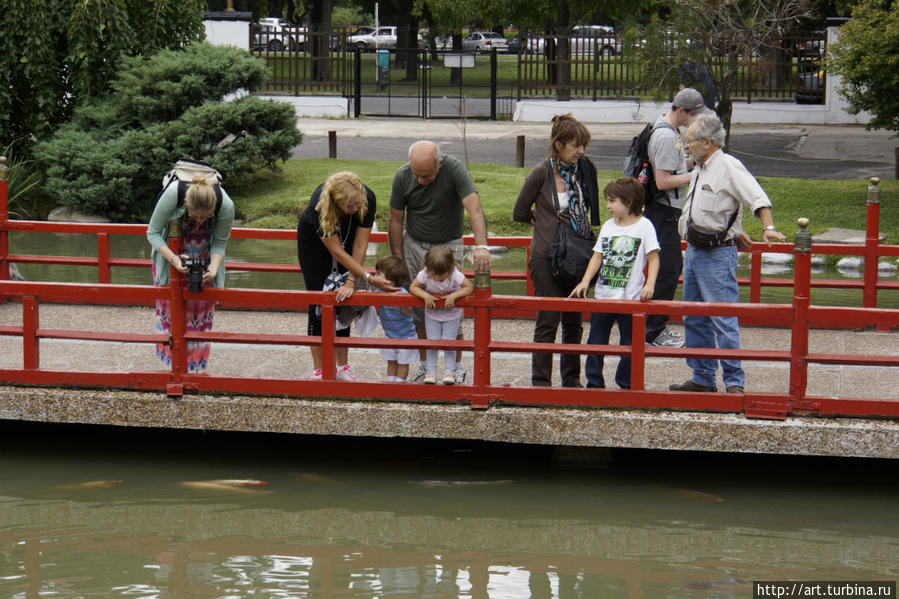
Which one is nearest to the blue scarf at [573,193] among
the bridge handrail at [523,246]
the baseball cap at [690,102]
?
the baseball cap at [690,102]

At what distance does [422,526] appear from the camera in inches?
277

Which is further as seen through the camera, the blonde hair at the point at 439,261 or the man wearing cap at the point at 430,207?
the man wearing cap at the point at 430,207

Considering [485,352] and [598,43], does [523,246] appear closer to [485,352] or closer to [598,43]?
[485,352]

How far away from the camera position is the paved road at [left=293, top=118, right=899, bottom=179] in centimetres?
2281

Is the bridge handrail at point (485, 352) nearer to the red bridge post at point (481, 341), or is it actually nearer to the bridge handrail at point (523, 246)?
the red bridge post at point (481, 341)

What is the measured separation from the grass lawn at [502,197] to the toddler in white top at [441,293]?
10254mm

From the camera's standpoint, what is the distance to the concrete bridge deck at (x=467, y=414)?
6934mm

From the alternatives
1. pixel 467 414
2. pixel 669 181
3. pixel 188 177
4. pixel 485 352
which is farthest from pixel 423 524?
pixel 669 181

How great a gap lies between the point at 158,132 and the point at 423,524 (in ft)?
44.1

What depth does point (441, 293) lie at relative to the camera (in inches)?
287

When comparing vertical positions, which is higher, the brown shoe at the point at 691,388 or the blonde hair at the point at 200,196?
the blonde hair at the point at 200,196

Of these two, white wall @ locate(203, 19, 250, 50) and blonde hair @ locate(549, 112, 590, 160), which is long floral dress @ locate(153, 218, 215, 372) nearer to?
blonde hair @ locate(549, 112, 590, 160)

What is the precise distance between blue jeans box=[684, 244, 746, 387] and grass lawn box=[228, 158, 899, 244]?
9.58 m

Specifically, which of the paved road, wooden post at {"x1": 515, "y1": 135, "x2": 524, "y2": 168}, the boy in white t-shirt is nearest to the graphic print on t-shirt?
the boy in white t-shirt
